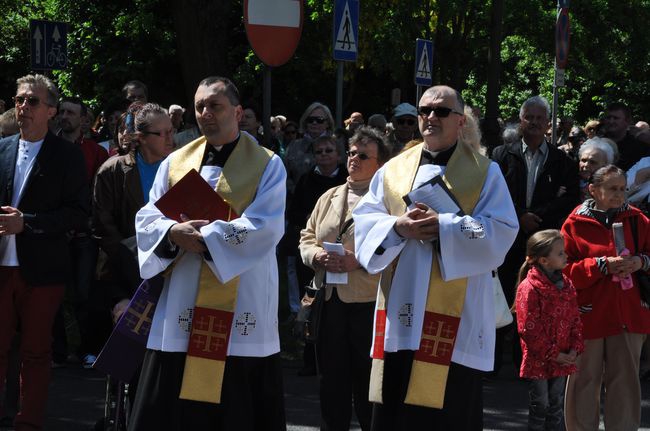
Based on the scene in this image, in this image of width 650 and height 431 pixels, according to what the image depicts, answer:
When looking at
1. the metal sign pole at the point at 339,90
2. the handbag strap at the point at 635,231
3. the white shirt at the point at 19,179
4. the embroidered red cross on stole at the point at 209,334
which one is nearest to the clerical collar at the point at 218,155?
the embroidered red cross on stole at the point at 209,334

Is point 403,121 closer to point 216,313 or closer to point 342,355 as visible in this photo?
point 342,355

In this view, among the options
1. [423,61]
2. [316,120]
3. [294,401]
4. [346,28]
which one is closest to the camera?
[294,401]

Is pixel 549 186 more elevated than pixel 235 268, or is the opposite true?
pixel 549 186

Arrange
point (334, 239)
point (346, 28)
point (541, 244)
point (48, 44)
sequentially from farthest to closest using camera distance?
1. point (48, 44)
2. point (346, 28)
3. point (541, 244)
4. point (334, 239)

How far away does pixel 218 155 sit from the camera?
5.92 m

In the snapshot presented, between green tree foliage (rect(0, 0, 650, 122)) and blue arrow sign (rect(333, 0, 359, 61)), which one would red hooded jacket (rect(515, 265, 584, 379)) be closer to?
blue arrow sign (rect(333, 0, 359, 61))

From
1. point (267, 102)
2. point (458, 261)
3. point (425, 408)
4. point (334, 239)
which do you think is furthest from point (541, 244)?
point (267, 102)

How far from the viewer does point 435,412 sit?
18.5 feet

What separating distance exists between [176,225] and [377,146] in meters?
1.96

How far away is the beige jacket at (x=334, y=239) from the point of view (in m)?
6.94

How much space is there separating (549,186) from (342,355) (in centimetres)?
325

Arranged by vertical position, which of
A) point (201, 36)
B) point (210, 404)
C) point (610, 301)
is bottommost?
point (210, 404)

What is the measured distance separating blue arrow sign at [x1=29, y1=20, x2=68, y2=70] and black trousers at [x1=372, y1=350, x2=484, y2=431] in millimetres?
8619

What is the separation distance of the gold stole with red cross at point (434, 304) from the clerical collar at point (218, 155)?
80 cm
